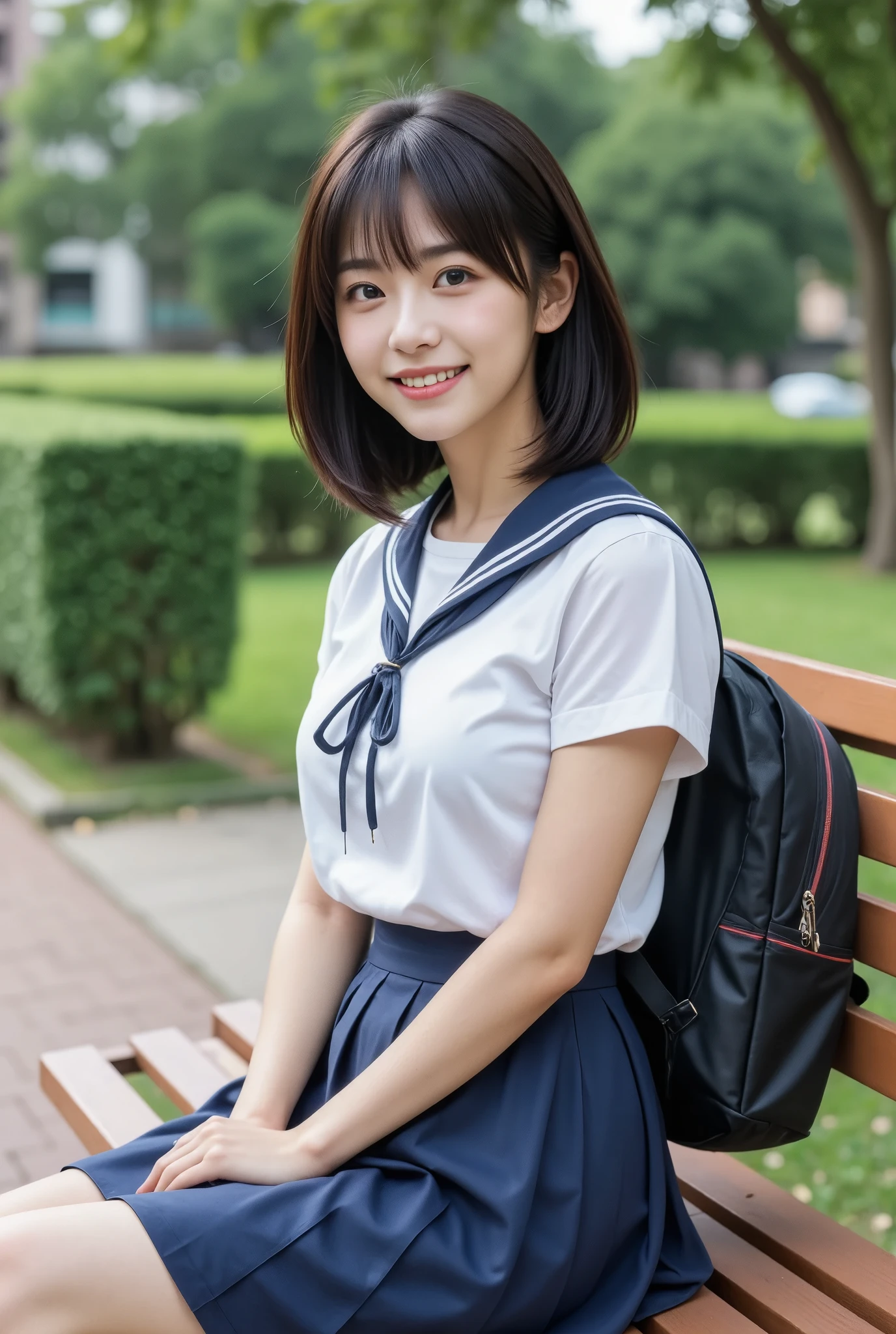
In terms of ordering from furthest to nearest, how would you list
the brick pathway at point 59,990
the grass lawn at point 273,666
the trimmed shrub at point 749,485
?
the trimmed shrub at point 749,485, the grass lawn at point 273,666, the brick pathway at point 59,990

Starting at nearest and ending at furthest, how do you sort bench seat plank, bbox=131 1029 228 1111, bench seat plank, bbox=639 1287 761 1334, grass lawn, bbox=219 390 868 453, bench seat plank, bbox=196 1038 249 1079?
1. bench seat plank, bbox=639 1287 761 1334
2. bench seat plank, bbox=131 1029 228 1111
3. bench seat plank, bbox=196 1038 249 1079
4. grass lawn, bbox=219 390 868 453

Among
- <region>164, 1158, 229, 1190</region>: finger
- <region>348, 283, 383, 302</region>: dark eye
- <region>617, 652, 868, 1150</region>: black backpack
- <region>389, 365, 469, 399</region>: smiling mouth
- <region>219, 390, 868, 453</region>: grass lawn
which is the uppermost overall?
<region>348, 283, 383, 302</region>: dark eye

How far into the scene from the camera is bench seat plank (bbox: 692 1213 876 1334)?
1759 mm

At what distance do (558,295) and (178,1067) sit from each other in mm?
1519

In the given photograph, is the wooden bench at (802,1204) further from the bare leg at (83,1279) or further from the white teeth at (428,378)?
the white teeth at (428,378)

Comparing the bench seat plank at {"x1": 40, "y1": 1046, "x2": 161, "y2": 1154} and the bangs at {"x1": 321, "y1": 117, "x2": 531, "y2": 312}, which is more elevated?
the bangs at {"x1": 321, "y1": 117, "x2": 531, "y2": 312}

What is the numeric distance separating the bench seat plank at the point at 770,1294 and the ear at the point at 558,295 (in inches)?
48.8

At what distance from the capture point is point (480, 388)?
1.82m

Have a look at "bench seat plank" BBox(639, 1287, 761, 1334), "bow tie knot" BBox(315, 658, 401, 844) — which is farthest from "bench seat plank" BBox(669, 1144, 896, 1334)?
"bow tie knot" BBox(315, 658, 401, 844)

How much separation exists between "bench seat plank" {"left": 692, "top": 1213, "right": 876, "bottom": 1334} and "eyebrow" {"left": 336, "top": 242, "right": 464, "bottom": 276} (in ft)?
4.39

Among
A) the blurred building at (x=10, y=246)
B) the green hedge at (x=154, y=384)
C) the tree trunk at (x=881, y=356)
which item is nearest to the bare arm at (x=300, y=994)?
the tree trunk at (x=881, y=356)

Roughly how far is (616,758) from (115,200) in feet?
196

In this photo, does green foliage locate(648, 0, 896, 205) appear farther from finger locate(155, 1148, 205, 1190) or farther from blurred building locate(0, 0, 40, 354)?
blurred building locate(0, 0, 40, 354)

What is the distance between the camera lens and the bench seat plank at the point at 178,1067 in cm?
246
